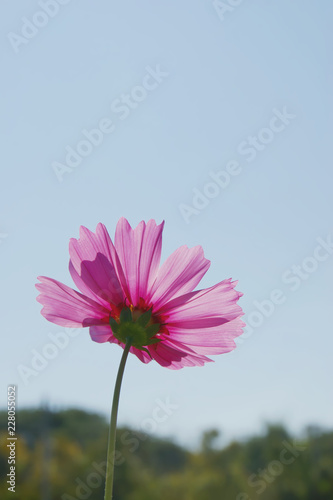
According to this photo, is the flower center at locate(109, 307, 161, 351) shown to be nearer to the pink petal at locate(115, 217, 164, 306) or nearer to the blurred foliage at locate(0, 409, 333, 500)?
the pink petal at locate(115, 217, 164, 306)

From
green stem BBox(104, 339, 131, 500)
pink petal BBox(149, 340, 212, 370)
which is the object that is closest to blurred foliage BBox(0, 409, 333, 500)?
pink petal BBox(149, 340, 212, 370)

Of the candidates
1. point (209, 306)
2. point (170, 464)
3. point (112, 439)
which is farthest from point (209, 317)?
point (170, 464)

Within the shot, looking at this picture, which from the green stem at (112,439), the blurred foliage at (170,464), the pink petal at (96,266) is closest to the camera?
the green stem at (112,439)

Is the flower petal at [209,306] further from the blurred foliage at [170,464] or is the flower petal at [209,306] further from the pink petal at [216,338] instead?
the blurred foliage at [170,464]

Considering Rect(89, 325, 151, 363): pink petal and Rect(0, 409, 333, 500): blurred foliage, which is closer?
Rect(89, 325, 151, 363): pink petal

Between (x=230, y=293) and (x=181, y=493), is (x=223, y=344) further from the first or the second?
(x=181, y=493)

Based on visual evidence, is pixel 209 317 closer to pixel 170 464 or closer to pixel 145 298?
pixel 145 298

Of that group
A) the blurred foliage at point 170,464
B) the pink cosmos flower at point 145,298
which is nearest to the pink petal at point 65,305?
the pink cosmos flower at point 145,298
